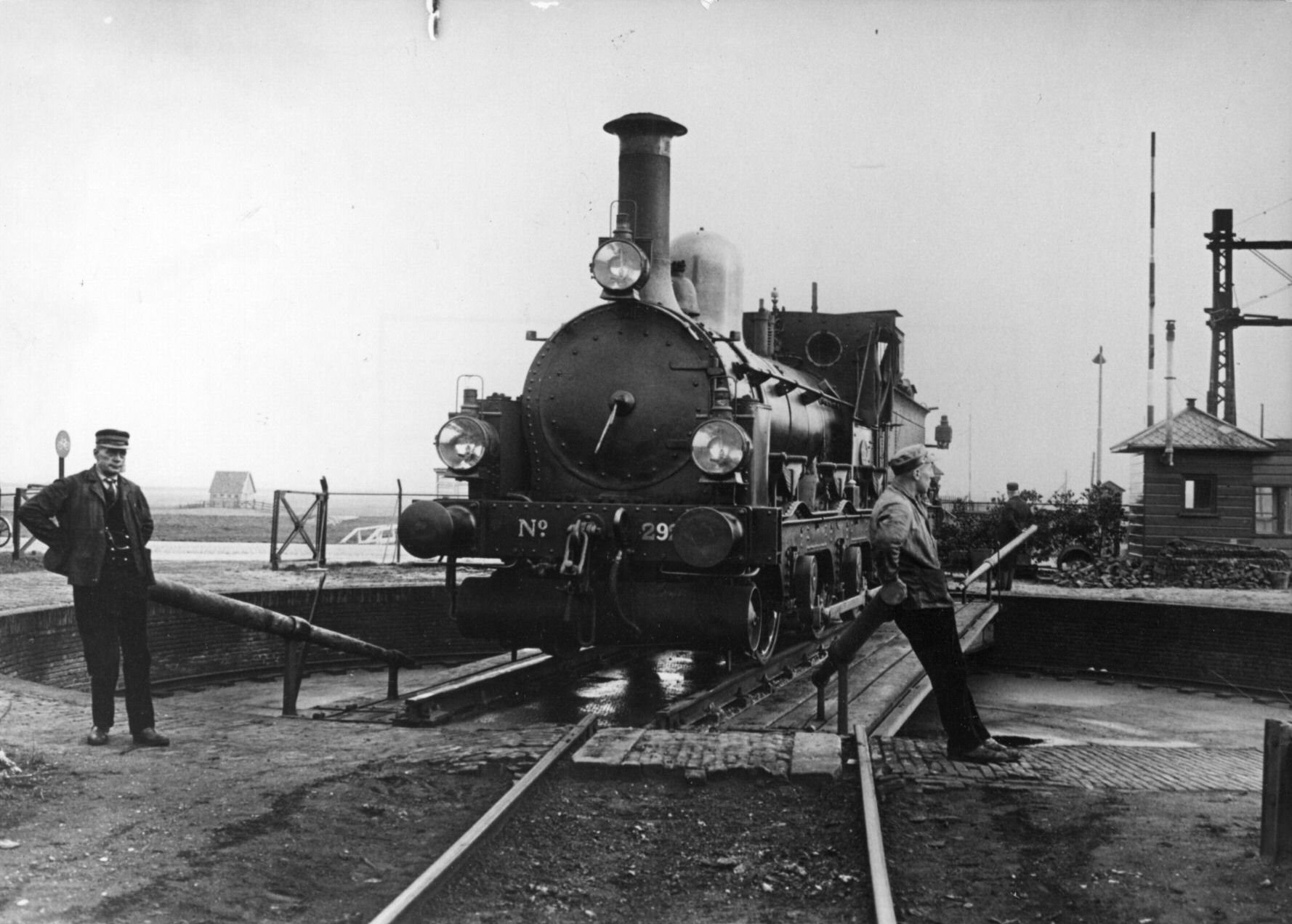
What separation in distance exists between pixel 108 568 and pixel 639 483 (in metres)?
3.52

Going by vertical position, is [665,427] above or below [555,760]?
above

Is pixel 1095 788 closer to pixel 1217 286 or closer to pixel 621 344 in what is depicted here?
pixel 621 344

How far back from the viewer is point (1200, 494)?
19.3 m

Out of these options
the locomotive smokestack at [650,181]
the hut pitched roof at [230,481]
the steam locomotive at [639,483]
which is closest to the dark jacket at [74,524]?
the steam locomotive at [639,483]

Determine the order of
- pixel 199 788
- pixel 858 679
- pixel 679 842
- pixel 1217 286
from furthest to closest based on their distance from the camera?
pixel 1217 286 → pixel 858 679 → pixel 199 788 → pixel 679 842

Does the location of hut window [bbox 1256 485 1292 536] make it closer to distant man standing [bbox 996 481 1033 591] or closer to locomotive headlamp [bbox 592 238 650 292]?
distant man standing [bbox 996 481 1033 591]

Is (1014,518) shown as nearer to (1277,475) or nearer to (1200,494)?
(1200,494)

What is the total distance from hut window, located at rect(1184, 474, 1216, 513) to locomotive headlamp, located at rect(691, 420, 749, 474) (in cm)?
1463

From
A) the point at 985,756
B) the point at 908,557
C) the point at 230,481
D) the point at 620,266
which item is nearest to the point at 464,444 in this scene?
the point at 620,266

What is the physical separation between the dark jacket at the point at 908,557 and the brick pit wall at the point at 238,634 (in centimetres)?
571

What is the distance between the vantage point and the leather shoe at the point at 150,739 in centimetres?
582

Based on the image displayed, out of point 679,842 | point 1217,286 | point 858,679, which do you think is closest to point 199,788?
point 679,842

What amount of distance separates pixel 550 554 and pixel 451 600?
1.03 m

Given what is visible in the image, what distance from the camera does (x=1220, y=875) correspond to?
4.06 m
